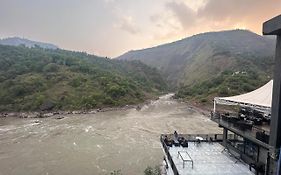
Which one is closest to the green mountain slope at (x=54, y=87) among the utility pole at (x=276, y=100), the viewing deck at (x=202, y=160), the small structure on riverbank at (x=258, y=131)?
the viewing deck at (x=202, y=160)

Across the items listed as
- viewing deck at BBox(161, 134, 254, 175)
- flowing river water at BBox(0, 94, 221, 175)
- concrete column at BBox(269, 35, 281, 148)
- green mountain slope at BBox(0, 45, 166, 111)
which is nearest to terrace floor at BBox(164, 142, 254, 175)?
viewing deck at BBox(161, 134, 254, 175)

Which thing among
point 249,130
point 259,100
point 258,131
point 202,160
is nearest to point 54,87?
point 202,160

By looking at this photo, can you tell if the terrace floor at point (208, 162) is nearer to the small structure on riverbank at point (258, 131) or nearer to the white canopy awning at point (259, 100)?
the small structure on riverbank at point (258, 131)

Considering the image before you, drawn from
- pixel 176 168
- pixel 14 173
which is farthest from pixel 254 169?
pixel 14 173

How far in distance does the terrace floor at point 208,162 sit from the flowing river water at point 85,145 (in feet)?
18.2

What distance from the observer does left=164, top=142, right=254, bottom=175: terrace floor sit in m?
13.2

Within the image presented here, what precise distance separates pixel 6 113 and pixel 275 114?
55.7 meters

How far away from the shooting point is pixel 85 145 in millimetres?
29062

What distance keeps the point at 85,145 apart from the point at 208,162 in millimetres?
17388

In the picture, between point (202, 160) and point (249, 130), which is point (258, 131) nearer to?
point (249, 130)

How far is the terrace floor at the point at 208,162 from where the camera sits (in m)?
13.2

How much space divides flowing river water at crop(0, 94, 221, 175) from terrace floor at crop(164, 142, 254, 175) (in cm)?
554

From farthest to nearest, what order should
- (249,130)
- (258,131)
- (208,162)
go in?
1. (208,162)
2. (249,130)
3. (258,131)

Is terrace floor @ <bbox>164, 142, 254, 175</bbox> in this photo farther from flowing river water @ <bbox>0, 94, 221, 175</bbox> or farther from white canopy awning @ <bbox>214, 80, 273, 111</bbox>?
flowing river water @ <bbox>0, 94, 221, 175</bbox>
